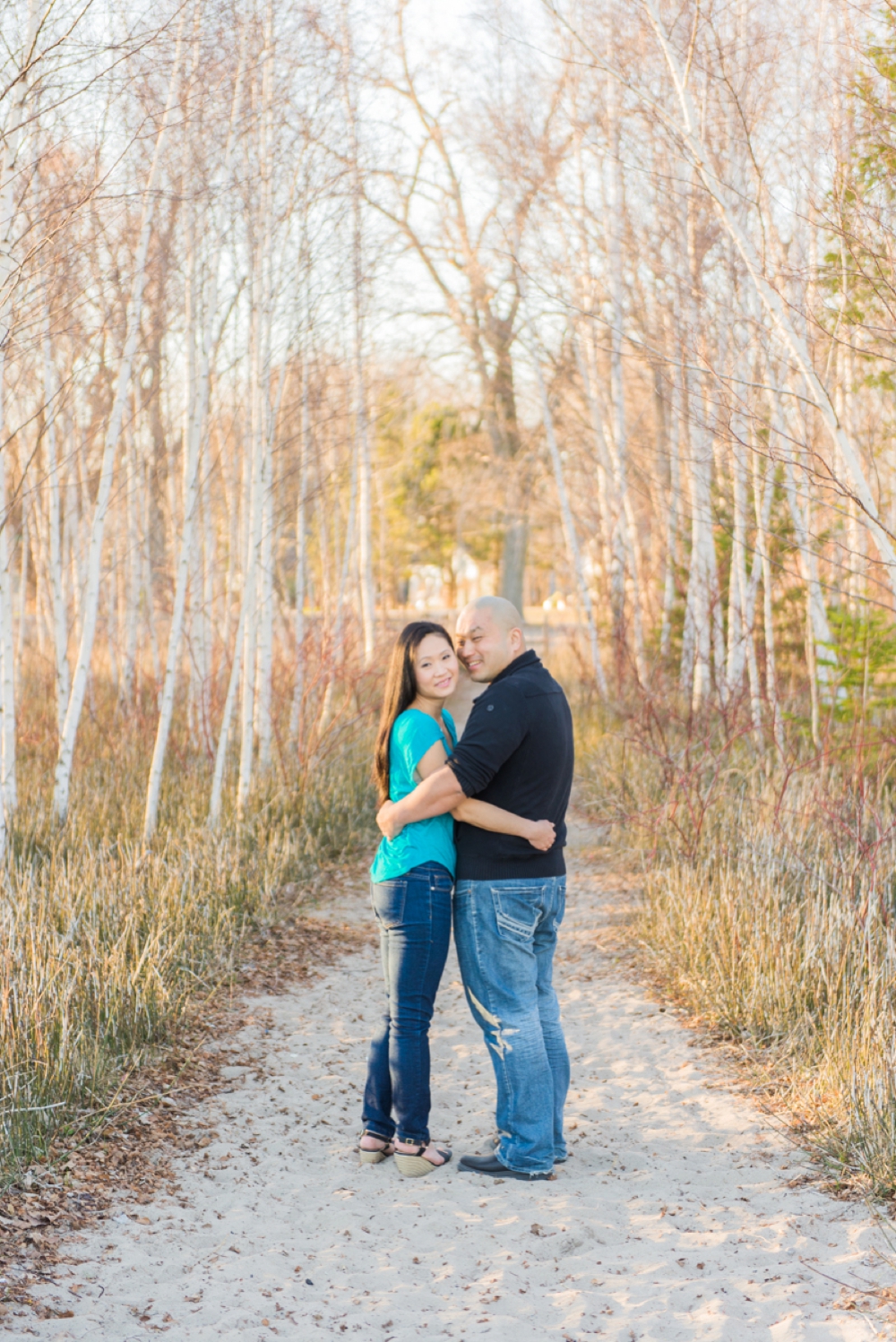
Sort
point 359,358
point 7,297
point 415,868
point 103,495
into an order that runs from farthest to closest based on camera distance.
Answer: point 359,358 → point 103,495 → point 7,297 → point 415,868

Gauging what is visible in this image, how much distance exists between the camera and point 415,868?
323 cm

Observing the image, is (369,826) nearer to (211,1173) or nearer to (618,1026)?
(618,1026)

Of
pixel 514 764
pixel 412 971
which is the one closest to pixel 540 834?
pixel 514 764

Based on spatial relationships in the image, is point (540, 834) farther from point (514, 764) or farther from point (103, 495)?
point (103, 495)

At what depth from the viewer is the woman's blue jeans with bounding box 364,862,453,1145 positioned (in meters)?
3.24

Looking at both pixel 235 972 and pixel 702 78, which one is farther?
pixel 702 78

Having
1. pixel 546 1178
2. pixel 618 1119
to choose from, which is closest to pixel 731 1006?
pixel 618 1119

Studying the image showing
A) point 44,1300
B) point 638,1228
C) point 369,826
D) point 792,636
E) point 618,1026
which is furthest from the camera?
point 792,636

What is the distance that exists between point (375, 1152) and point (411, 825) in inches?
44.0

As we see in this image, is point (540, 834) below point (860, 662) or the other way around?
below

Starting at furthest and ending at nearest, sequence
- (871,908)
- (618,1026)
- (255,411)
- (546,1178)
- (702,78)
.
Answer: (255,411) → (702,78) → (618,1026) → (871,908) → (546,1178)

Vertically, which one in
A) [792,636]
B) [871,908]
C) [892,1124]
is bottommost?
[892,1124]

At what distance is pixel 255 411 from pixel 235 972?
3350mm

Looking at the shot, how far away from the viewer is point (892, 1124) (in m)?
3.08
